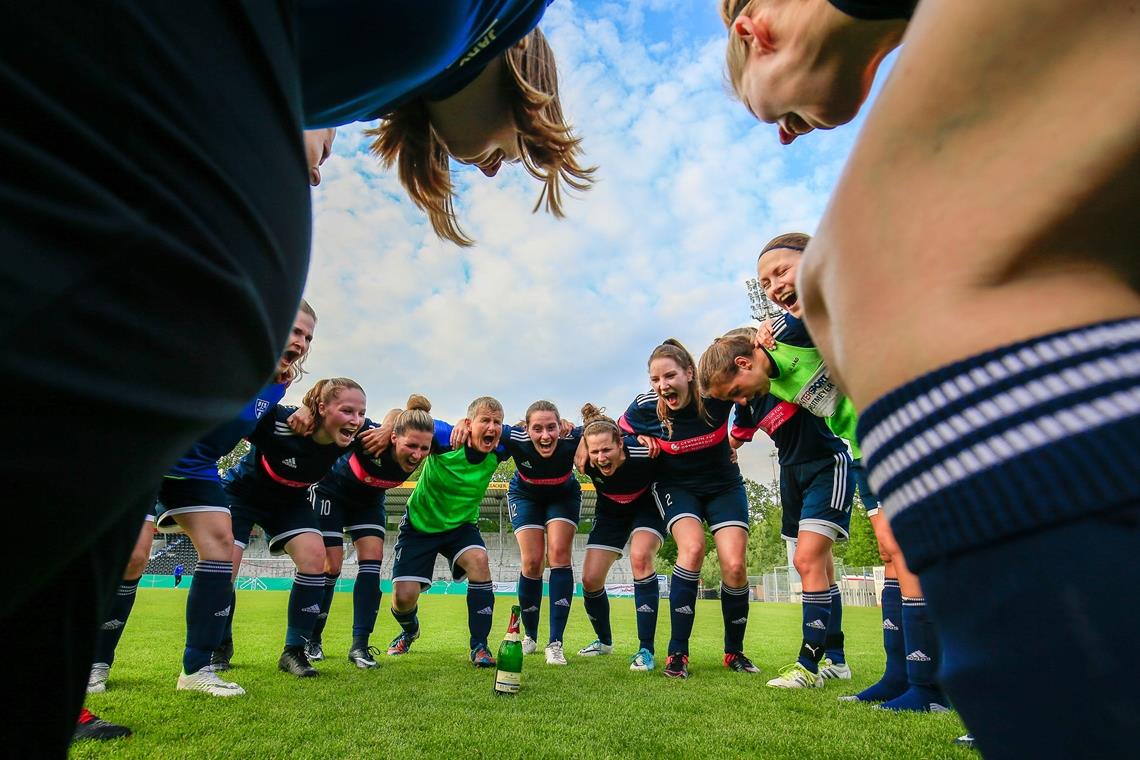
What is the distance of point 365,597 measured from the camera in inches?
232

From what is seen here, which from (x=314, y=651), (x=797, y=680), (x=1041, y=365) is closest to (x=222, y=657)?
(x=314, y=651)

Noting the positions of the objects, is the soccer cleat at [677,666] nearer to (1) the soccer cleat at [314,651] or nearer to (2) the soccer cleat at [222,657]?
(1) the soccer cleat at [314,651]

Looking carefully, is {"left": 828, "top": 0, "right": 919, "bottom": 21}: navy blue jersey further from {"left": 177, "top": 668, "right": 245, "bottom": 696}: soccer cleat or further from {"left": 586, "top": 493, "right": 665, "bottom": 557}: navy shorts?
{"left": 586, "top": 493, "right": 665, "bottom": 557}: navy shorts

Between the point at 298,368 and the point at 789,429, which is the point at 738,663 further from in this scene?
the point at 298,368

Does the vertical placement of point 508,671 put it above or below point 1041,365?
below

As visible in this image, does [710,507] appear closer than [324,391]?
No

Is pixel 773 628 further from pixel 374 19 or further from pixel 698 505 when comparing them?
pixel 374 19

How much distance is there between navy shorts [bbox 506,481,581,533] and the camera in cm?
676

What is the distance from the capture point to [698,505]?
5805mm

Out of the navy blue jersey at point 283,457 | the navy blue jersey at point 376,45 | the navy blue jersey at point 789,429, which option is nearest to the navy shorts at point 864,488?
the navy blue jersey at point 789,429

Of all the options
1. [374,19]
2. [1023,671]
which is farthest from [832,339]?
[374,19]

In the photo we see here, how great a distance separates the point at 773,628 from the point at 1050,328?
1199 centimetres

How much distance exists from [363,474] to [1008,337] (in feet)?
20.3

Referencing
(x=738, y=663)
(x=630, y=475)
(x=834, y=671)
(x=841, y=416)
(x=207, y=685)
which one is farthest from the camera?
(x=630, y=475)
